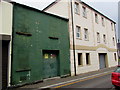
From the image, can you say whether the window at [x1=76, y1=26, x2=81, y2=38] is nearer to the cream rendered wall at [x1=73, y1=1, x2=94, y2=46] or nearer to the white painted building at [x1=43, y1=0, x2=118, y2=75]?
the white painted building at [x1=43, y1=0, x2=118, y2=75]

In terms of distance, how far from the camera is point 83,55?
1471cm

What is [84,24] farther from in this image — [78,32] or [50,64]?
[50,64]

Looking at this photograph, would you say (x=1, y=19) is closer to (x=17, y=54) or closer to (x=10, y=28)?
(x=10, y=28)

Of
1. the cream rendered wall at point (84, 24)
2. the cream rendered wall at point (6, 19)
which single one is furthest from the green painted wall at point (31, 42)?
the cream rendered wall at point (84, 24)

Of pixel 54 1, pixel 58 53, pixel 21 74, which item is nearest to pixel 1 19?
pixel 21 74

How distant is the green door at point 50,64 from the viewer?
1045 centimetres

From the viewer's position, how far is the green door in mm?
10445

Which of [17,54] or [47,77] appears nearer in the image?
[17,54]

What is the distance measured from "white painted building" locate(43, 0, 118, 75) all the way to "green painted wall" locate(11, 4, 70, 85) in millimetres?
2441

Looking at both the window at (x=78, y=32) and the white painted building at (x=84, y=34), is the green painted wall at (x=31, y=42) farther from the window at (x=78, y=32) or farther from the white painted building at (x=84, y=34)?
the window at (x=78, y=32)

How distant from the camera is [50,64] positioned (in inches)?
432

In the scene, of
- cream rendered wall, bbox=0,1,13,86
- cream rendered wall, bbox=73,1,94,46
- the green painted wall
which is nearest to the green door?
the green painted wall

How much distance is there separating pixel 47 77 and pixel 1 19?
612 cm

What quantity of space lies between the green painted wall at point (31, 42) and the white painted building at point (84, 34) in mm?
2441
